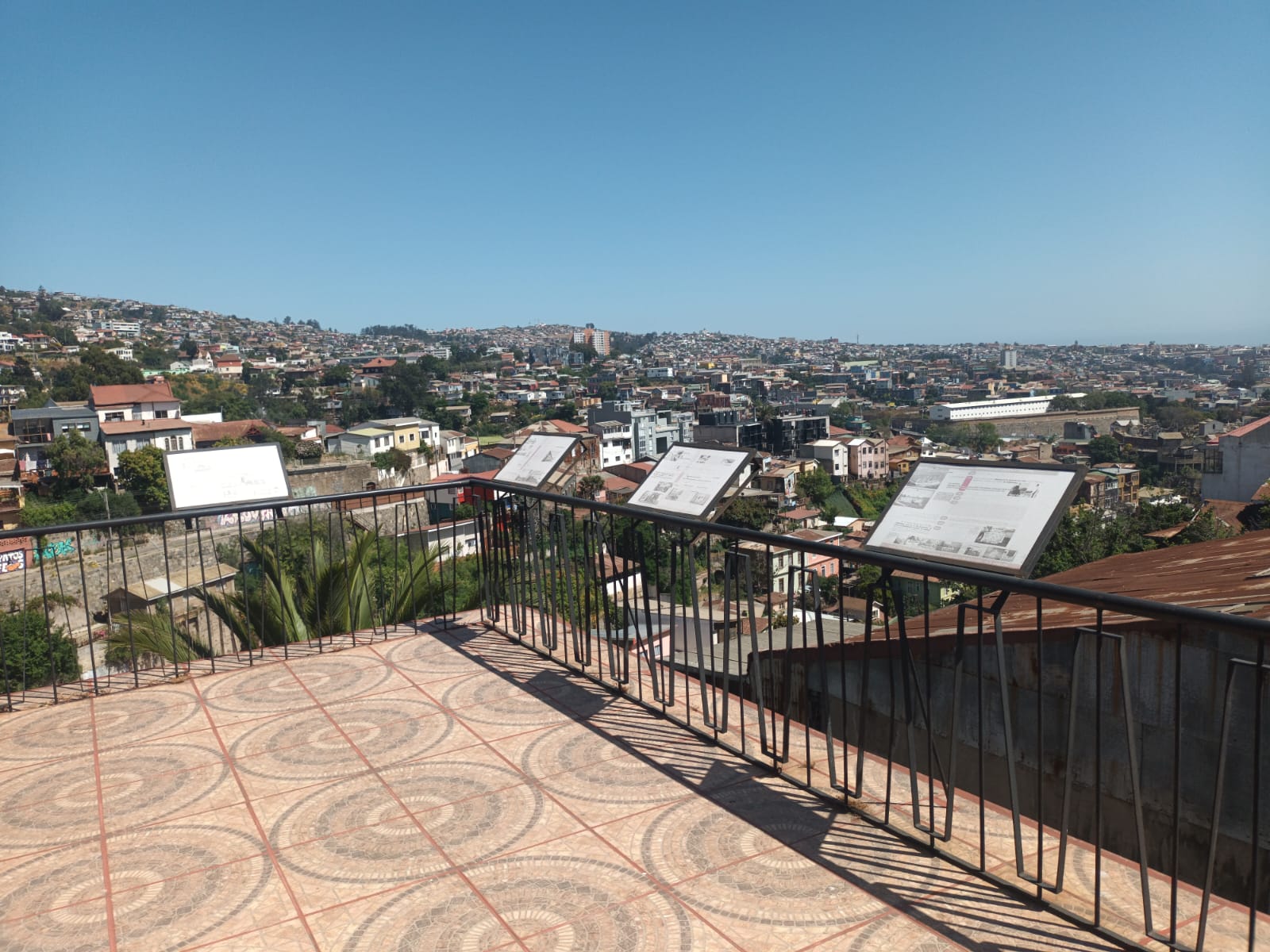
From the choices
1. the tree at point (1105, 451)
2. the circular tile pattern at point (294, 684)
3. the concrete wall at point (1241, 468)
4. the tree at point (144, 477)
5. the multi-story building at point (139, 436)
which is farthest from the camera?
the tree at point (1105, 451)

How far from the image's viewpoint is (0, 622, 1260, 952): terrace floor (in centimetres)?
219

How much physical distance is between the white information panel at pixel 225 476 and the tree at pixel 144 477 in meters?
49.1

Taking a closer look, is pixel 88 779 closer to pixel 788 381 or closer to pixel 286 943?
pixel 286 943

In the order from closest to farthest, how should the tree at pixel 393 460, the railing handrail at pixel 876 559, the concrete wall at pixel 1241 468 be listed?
the railing handrail at pixel 876 559 → the concrete wall at pixel 1241 468 → the tree at pixel 393 460

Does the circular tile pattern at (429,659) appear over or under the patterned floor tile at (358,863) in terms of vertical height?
under

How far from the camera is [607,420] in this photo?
8456 cm

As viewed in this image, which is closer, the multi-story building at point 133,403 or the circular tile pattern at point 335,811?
the circular tile pattern at point 335,811

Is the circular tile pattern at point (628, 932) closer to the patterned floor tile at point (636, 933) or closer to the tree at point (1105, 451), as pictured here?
the patterned floor tile at point (636, 933)

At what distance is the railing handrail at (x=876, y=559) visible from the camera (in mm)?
1681

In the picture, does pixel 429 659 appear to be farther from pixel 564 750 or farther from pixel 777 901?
pixel 777 901

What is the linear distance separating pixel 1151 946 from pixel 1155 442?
85369 millimetres

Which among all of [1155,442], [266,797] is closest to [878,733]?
[266,797]

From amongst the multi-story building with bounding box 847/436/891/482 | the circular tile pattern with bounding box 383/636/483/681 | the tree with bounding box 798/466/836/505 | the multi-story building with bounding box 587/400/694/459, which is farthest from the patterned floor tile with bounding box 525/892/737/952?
Result: the multi-story building with bounding box 587/400/694/459

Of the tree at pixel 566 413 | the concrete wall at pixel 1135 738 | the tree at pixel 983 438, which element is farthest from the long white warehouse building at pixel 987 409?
the concrete wall at pixel 1135 738
